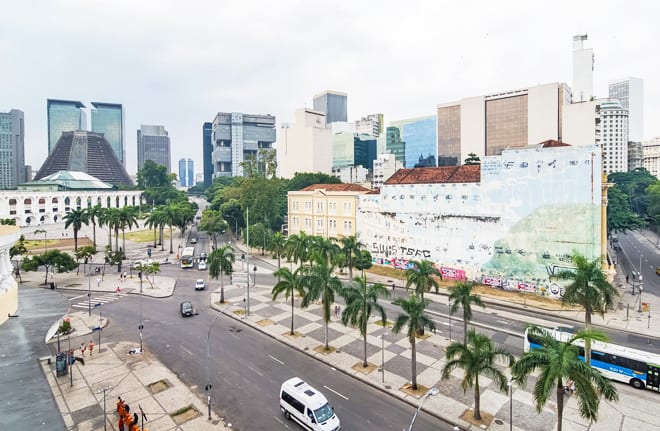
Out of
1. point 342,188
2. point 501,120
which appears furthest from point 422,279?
point 501,120

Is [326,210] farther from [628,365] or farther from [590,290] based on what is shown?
[628,365]

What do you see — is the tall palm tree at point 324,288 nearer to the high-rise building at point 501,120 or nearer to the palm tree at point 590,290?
the palm tree at point 590,290

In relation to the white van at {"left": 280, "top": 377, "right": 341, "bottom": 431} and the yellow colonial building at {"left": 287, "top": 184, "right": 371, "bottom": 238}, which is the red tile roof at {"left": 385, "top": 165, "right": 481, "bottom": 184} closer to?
the yellow colonial building at {"left": 287, "top": 184, "right": 371, "bottom": 238}

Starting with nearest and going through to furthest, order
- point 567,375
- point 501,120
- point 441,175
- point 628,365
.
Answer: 1. point 567,375
2. point 628,365
3. point 441,175
4. point 501,120

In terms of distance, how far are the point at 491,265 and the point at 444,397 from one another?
111 ft

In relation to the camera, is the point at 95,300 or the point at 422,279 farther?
the point at 95,300

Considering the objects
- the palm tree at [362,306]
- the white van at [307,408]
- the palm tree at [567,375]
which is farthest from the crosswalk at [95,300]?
the palm tree at [567,375]

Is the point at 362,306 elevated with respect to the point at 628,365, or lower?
elevated

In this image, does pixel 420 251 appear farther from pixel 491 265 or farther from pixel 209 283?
pixel 209 283

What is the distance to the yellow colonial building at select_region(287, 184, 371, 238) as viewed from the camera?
76062 millimetres

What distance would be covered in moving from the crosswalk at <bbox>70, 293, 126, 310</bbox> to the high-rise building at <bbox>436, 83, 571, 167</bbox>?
432 feet

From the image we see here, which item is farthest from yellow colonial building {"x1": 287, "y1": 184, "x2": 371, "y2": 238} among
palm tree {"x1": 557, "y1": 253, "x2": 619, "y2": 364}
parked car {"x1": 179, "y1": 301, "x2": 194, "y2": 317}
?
palm tree {"x1": 557, "y1": 253, "x2": 619, "y2": 364}

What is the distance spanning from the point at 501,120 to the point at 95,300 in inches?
6296

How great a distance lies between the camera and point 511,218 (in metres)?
54.3
